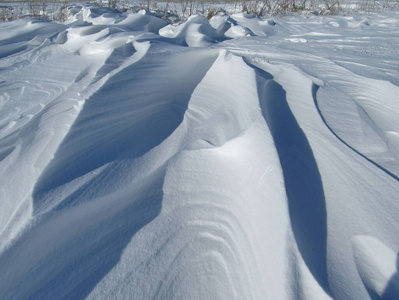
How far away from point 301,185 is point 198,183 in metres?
0.32

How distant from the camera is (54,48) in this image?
2.46 m

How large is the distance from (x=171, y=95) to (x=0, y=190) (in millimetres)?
865

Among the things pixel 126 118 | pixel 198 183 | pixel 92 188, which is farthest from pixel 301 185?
pixel 126 118

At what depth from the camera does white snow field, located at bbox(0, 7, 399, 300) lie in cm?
73

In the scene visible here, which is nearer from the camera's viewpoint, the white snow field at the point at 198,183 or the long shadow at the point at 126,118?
the white snow field at the point at 198,183

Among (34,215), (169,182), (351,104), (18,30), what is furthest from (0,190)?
(18,30)

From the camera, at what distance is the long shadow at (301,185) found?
75 centimetres

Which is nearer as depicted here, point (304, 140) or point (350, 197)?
point (350, 197)

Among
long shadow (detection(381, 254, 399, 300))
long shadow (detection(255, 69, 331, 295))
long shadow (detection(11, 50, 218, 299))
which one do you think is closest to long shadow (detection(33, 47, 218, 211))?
long shadow (detection(11, 50, 218, 299))

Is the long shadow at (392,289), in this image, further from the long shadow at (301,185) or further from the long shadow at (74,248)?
the long shadow at (74,248)

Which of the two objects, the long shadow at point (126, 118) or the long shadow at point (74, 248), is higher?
the long shadow at point (126, 118)

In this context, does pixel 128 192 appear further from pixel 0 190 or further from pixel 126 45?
pixel 126 45

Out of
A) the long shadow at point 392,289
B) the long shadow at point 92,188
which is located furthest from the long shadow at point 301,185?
the long shadow at point 92,188

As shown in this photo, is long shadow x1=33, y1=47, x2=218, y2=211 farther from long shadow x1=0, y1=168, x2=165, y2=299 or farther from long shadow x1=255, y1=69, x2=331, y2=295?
long shadow x1=255, y1=69, x2=331, y2=295
